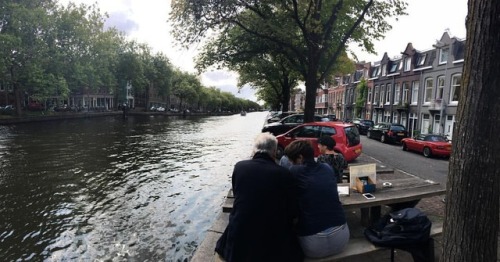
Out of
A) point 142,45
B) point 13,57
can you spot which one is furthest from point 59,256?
point 142,45

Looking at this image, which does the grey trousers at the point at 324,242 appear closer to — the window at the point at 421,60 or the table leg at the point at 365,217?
the table leg at the point at 365,217

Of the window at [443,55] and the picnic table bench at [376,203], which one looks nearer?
the picnic table bench at [376,203]

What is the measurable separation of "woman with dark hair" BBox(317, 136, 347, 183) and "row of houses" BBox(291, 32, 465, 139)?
19684 mm

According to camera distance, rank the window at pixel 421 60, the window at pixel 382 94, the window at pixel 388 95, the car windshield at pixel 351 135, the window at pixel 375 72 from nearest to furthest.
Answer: the car windshield at pixel 351 135
the window at pixel 421 60
the window at pixel 388 95
the window at pixel 382 94
the window at pixel 375 72

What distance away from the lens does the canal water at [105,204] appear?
6012 mm

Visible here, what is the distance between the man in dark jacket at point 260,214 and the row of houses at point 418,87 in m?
22.1

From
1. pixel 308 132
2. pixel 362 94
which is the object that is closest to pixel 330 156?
pixel 308 132

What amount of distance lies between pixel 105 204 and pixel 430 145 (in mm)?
16691

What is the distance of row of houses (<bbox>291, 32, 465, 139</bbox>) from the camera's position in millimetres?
28047

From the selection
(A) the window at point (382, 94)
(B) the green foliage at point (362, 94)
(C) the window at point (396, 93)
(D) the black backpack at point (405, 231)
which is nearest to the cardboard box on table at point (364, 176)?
(D) the black backpack at point (405, 231)

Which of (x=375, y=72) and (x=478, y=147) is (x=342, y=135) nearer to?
(x=478, y=147)

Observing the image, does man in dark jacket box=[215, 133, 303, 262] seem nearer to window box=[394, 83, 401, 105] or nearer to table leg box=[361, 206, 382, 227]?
table leg box=[361, 206, 382, 227]

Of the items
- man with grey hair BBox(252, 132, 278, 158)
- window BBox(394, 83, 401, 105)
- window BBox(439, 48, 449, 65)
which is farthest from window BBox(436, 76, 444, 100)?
man with grey hair BBox(252, 132, 278, 158)

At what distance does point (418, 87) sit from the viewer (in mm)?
32969
